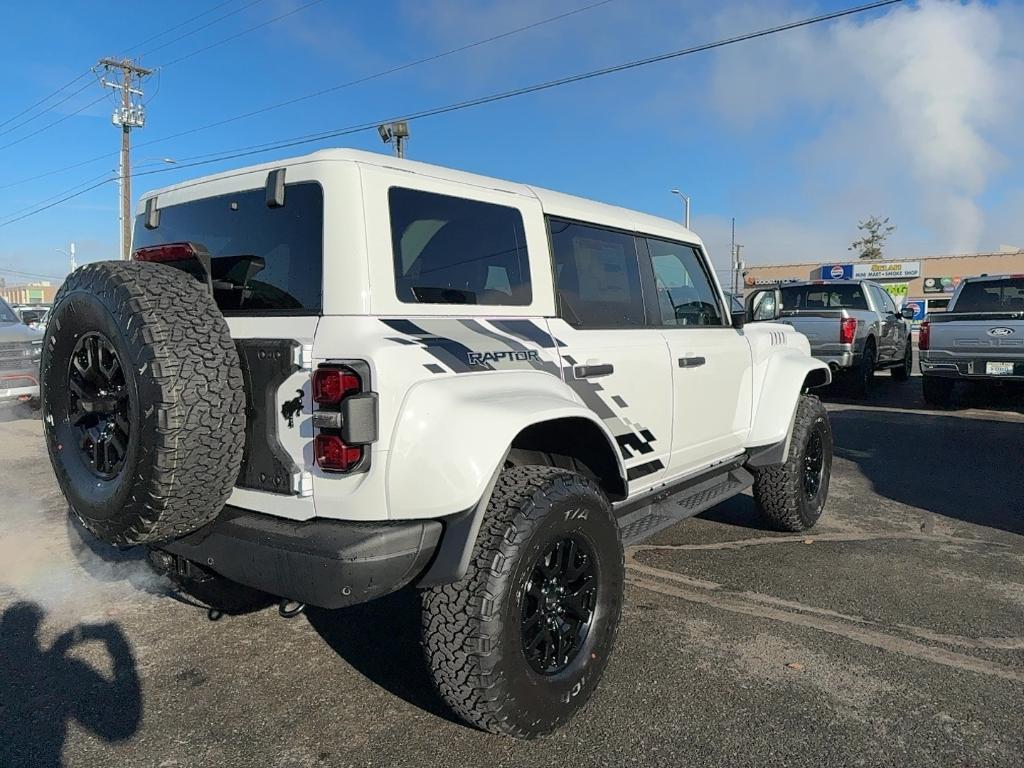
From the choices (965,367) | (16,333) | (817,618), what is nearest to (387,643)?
(817,618)

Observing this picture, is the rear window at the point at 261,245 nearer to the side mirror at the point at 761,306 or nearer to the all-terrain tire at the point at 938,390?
the side mirror at the point at 761,306

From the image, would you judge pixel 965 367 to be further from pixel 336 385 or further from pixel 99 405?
Answer: pixel 99 405

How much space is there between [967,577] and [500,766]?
302cm

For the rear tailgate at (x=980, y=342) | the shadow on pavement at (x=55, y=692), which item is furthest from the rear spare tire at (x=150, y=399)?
the rear tailgate at (x=980, y=342)

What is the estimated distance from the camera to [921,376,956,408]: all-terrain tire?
34.0 ft

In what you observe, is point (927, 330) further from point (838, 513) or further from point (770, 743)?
point (770, 743)

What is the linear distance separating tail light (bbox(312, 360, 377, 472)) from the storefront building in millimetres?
49173

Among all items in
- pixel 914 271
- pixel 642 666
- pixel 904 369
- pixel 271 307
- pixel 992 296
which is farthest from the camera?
pixel 914 271

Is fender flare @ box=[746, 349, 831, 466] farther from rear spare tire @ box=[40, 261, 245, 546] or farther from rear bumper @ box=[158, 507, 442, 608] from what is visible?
rear spare tire @ box=[40, 261, 245, 546]

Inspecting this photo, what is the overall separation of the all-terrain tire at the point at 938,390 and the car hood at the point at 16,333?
37.9 feet

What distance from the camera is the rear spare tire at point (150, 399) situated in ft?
7.10

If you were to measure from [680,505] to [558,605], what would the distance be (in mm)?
1319

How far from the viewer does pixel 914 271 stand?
51.8 meters

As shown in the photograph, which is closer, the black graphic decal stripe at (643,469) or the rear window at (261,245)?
the rear window at (261,245)
